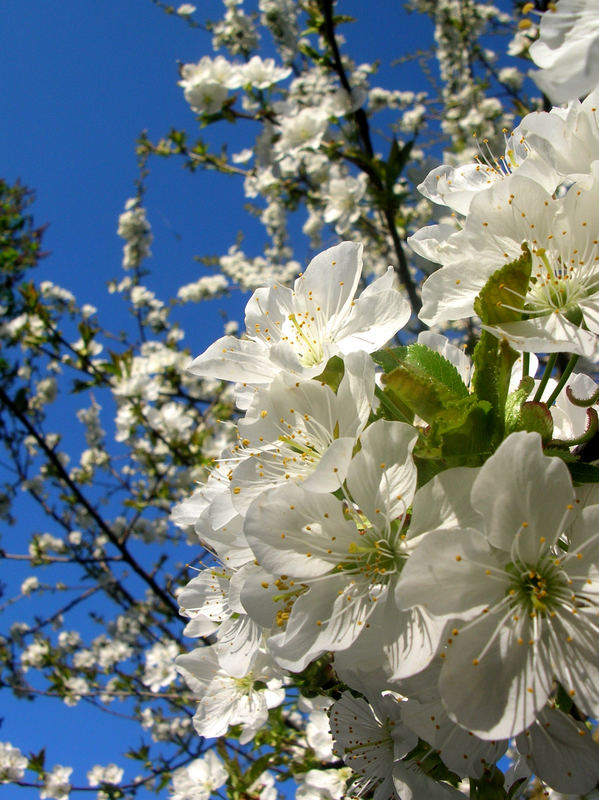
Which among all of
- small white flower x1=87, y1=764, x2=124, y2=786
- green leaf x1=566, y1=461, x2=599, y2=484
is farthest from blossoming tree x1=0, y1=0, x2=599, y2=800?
small white flower x1=87, y1=764, x2=124, y2=786

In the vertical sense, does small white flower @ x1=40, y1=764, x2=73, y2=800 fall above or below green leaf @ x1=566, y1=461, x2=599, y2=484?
above

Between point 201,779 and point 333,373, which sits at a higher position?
point 333,373

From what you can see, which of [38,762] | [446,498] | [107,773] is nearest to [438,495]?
[446,498]

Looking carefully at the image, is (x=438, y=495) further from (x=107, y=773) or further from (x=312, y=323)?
(x=107, y=773)

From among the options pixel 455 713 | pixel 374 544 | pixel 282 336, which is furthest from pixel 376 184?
pixel 455 713

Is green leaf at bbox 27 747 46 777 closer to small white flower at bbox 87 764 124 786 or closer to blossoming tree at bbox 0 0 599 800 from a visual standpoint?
small white flower at bbox 87 764 124 786

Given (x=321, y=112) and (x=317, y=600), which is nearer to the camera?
(x=317, y=600)

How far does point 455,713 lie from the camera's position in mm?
679

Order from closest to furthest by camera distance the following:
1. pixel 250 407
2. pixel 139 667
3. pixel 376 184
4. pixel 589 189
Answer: pixel 589 189
pixel 250 407
pixel 376 184
pixel 139 667

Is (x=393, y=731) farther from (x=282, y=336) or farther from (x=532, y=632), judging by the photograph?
(x=282, y=336)

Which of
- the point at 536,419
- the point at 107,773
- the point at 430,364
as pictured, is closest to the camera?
the point at 536,419

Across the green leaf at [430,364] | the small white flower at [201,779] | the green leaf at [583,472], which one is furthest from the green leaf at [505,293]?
the small white flower at [201,779]

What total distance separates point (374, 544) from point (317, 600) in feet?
0.38

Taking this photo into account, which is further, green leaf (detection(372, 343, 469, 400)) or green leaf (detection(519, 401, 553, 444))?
green leaf (detection(372, 343, 469, 400))
